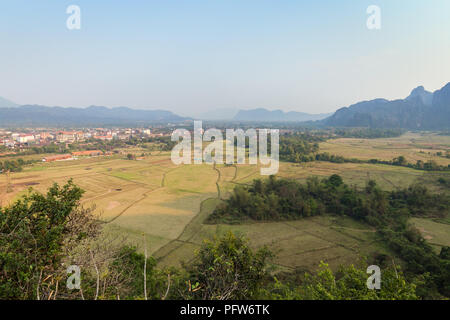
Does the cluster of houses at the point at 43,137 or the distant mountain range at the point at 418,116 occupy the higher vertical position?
the distant mountain range at the point at 418,116

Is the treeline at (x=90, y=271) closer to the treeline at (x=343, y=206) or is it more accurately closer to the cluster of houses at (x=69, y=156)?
the treeline at (x=343, y=206)

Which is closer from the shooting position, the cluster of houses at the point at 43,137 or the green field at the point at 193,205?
the green field at the point at 193,205

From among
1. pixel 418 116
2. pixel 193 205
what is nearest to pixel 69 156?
pixel 193 205

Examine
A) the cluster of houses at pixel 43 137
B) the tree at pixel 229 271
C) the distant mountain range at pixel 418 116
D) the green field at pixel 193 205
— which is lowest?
the green field at pixel 193 205

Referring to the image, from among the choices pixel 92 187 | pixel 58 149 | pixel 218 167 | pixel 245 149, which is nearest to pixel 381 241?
pixel 218 167

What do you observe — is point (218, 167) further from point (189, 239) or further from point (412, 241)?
point (412, 241)

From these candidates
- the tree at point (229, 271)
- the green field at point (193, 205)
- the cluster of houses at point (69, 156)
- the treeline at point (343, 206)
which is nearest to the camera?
the tree at point (229, 271)

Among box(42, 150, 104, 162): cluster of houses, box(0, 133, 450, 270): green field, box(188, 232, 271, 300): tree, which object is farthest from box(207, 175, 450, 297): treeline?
box(42, 150, 104, 162): cluster of houses

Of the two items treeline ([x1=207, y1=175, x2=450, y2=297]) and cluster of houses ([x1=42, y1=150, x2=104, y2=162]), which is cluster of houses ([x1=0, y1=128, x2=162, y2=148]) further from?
treeline ([x1=207, y1=175, x2=450, y2=297])

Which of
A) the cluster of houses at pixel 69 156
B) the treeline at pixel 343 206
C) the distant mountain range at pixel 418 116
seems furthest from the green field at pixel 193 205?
the distant mountain range at pixel 418 116
